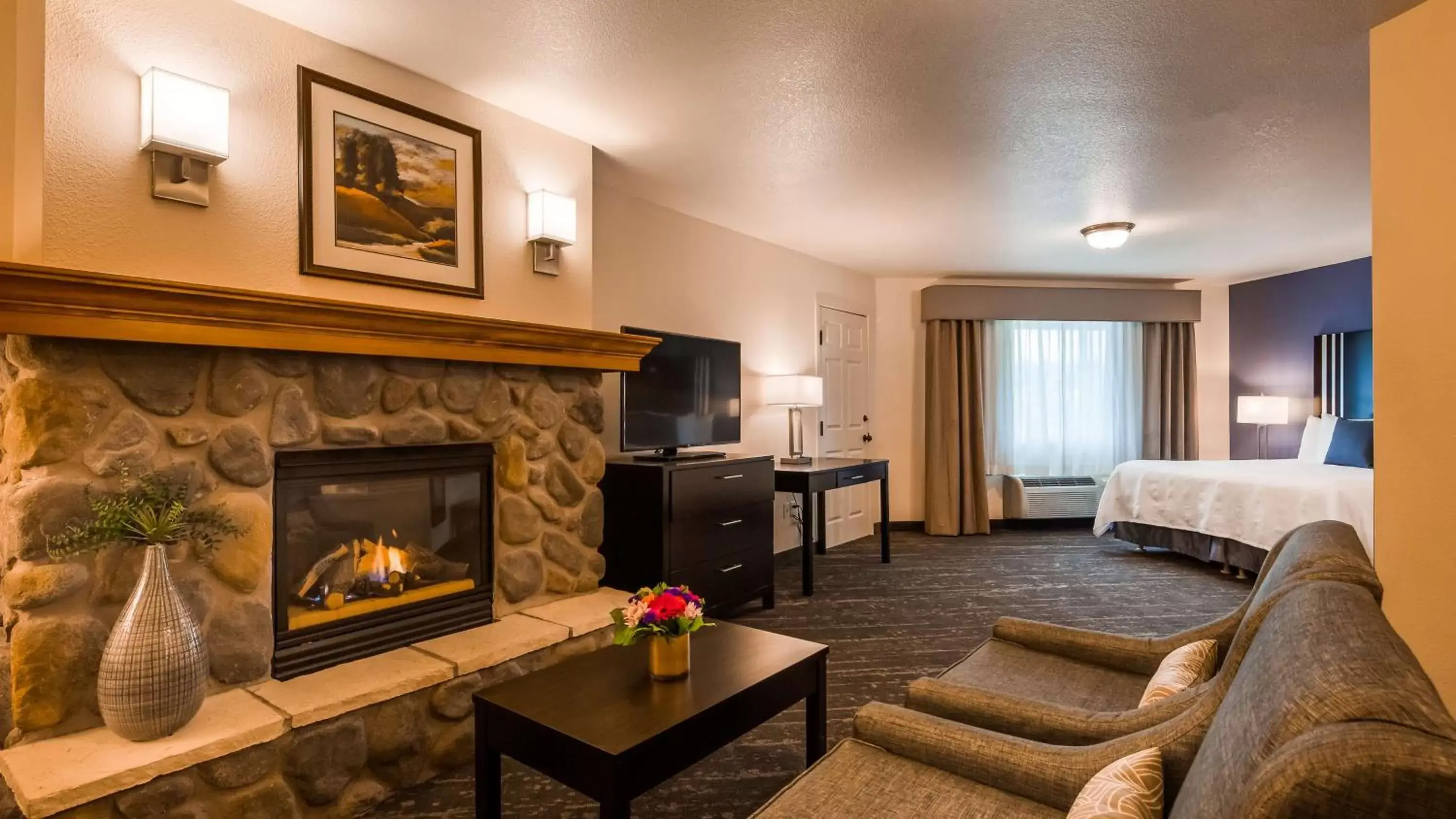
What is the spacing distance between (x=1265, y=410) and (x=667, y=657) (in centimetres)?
639

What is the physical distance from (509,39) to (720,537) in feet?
7.92

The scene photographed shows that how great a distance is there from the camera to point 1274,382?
6.38 meters

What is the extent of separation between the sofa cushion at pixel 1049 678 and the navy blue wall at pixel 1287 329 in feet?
17.6

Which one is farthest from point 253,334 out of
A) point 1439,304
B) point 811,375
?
point 811,375

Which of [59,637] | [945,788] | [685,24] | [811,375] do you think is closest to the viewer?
[945,788]

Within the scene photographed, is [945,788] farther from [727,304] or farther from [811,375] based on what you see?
[811,375]

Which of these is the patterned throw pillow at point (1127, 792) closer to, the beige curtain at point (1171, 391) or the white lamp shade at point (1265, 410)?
the white lamp shade at point (1265, 410)

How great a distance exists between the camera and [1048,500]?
6.63 m

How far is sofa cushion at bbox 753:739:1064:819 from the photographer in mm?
1316

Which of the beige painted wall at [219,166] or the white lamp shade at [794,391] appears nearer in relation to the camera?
the beige painted wall at [219,166]

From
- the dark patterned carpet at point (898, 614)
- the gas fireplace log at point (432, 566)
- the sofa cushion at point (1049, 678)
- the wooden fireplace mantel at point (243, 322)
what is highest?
the wooden fireplace mantel at point (243, 322)

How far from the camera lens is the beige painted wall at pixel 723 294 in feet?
12.8

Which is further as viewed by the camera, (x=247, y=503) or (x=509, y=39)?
(x=509, y=39)

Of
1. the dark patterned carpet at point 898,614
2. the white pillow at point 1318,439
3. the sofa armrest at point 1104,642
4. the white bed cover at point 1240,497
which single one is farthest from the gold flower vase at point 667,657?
the white pillow at point 1318,439
